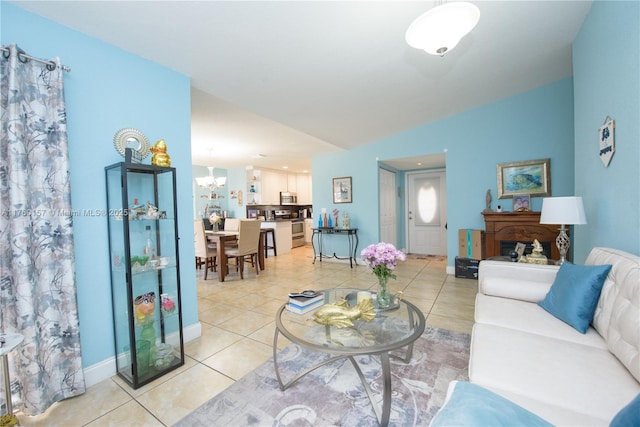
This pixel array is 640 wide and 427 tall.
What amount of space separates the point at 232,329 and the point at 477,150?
14.0ft

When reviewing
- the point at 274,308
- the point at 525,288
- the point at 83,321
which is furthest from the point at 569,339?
the point at 83,321

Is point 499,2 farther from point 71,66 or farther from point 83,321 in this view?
point 83,321

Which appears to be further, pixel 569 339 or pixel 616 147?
pixel 616 147

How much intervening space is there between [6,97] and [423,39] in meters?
2.33

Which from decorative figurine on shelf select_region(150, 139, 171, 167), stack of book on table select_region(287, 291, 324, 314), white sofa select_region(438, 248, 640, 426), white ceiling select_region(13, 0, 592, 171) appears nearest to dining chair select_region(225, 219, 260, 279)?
white ceiling select_region(13, 0, 592, 171)

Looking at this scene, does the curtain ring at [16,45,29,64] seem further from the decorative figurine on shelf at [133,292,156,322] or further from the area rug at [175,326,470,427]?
the area rug at [175,326,470,427]

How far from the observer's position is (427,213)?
611 centimetres

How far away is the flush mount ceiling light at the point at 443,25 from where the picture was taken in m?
1.32

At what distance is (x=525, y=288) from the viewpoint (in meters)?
2.02

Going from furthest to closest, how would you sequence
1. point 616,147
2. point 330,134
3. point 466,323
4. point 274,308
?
point 330,134
point 274,308
point 466,323
point 616,147

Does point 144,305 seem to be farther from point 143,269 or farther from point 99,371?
point 99,371

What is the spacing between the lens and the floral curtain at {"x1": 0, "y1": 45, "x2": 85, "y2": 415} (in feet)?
4.79

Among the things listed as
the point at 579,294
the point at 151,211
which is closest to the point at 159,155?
the point at 151,211

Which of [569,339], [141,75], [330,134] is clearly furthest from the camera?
[330,134]
